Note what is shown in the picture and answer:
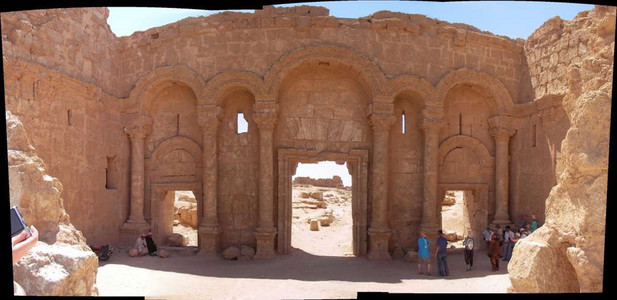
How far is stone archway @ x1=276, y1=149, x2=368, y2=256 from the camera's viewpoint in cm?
1298

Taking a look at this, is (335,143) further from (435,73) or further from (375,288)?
(375,288)

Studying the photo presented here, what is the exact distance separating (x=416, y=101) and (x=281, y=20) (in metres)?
4.95

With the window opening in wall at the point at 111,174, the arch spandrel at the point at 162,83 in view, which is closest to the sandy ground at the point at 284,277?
the window opening in wall at the point at 111,174

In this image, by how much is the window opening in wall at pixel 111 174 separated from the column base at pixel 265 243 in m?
4.92

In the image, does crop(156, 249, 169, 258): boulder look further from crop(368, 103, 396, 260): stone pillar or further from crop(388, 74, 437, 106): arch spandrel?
crop(388, 74, 437, 106): arch spandrel

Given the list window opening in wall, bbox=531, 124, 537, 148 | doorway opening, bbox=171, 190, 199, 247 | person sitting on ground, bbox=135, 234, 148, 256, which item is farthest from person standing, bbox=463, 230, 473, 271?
doorway opening, bbox=171, 190, 199, 247

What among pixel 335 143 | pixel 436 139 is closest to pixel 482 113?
pixel 436 139

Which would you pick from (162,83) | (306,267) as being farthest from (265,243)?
Result: (162,83)

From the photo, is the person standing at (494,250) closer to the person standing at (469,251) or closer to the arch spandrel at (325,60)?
the person standing at (469,251)

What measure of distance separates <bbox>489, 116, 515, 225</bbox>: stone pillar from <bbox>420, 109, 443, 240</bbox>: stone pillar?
2064mm

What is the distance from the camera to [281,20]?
12828 millimetres

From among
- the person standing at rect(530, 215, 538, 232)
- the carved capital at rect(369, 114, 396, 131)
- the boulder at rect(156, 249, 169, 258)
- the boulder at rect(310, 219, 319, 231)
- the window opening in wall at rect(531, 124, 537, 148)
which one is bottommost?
the boulder at rect(310, 219, 319, 231)

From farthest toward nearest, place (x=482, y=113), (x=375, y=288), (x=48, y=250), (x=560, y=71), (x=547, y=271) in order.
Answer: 1. (x=482, y=113)
2. (x=560, y=71)
3. (x=375, y=288)
4. (x=547, y=271)
5. (x=48, y=250)

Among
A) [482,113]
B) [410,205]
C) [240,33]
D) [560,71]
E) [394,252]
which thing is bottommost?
[394,252]
